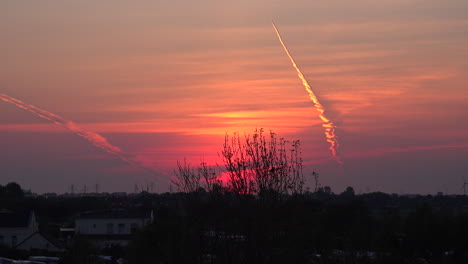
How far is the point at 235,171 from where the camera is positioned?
1983 centimetres

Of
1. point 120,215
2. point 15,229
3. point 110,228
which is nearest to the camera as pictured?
point 15,229

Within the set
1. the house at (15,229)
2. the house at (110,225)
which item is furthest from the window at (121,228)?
the house at (15,229)

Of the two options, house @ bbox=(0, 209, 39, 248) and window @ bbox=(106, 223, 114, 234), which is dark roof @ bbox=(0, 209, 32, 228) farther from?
window @ bbox=(106, 223, 114, 234)

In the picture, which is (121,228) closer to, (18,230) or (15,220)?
(18,230)

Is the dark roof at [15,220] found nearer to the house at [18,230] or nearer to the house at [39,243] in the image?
the house at [18,230]

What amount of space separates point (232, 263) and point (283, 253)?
1464 millimetres

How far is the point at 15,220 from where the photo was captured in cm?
8231

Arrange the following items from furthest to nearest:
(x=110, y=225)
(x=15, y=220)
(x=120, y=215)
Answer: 1. (x=120, y=215)
2. (x=110, y=225)
3. (x=15, y=220)

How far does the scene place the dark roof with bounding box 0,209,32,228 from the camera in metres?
81.5

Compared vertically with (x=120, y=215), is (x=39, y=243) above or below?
below

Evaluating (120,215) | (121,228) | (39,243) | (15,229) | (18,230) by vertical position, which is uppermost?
(120,215)

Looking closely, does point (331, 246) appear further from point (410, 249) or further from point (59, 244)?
point (59, 244)

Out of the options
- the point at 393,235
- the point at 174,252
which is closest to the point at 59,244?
the point at 393,235

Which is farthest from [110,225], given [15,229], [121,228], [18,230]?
[15,229]
